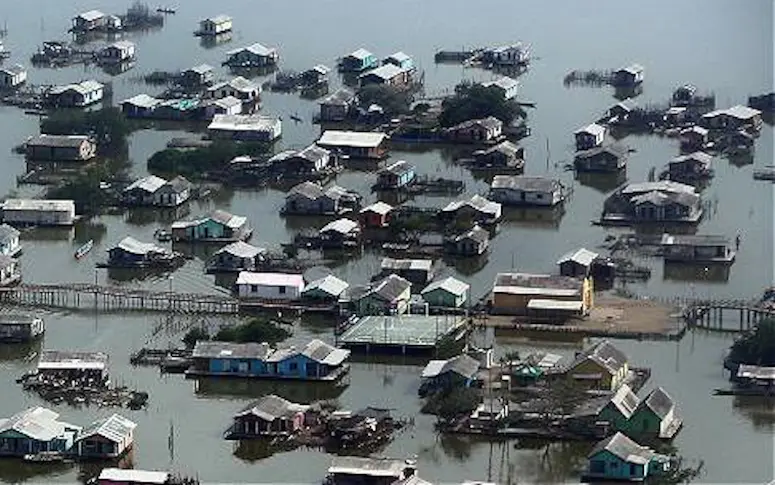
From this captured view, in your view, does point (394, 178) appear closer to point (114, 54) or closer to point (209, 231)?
point (209, 231)

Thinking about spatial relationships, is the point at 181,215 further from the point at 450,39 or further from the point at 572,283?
the point at 450,39

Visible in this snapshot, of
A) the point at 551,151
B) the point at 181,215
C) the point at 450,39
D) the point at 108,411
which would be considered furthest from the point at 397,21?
the point at 108,411

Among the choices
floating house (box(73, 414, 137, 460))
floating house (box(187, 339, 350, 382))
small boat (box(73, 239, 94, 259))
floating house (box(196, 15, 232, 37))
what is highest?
floating house (box(196, 15, 232, 37))

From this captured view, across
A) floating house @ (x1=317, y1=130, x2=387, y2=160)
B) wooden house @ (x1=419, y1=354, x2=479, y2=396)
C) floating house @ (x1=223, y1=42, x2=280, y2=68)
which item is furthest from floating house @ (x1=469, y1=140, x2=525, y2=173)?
wooden house @ (x1=419, y1=354, x2=479, y2=396)

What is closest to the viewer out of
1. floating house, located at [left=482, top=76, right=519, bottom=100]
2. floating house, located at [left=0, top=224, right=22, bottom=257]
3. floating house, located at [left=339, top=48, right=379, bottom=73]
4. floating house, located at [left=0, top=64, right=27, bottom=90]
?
floating house, located at [left=0, top=224, right=22, bottom=257]

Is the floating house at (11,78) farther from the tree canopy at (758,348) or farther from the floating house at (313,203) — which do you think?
the tree canopy at (758,348)

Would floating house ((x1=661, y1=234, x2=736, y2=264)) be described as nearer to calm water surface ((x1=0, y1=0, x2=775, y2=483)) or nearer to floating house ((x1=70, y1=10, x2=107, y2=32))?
calm water surface ((x1=0, y1=0, x2=775, y2=483))
